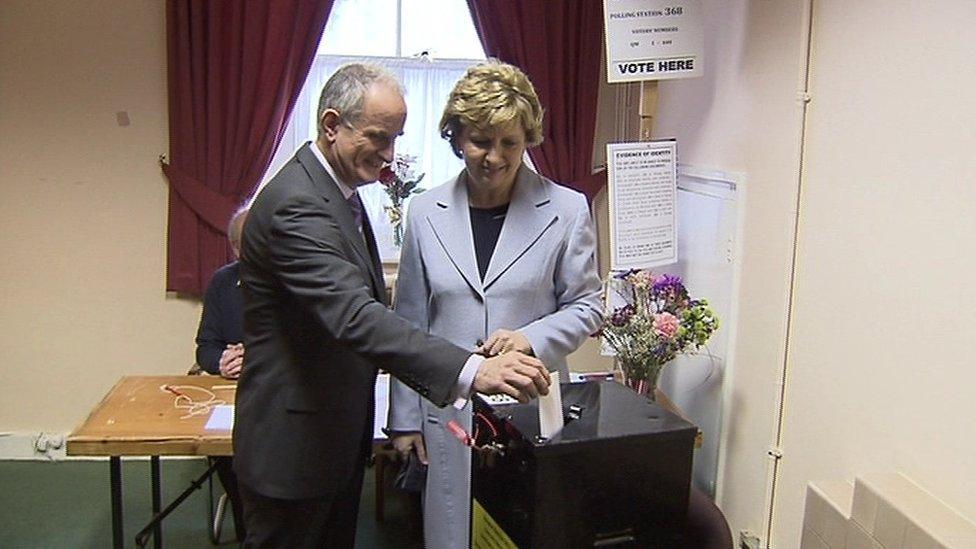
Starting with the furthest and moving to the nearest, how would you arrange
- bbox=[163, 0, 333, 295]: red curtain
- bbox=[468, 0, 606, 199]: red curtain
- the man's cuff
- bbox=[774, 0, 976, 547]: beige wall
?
bbox=[468, 0, 606, 199]: red curtain < bbox=[163, 0, 333, 295]: red curtain < bbox=[774, 0, 976, 547]: beige wall < the man's cuff

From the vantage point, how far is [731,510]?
8.47 feet

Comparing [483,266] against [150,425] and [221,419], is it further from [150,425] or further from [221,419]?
[150,425]

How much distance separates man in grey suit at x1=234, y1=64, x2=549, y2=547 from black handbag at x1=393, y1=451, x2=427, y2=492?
0.19m

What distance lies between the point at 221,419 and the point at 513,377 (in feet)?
3.89

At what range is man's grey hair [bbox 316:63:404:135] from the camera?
1.57 m

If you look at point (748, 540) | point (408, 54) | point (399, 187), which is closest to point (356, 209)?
point (748, 540)

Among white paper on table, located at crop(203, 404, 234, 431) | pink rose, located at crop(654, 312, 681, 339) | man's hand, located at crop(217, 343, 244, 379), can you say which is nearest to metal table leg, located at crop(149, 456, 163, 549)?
man's hand, located at crop(217, 343, 244, 379)

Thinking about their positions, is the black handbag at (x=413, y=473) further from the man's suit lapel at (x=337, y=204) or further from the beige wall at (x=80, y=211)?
the beige wall at (x=80, y=211)

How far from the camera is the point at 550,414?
4.13 ft

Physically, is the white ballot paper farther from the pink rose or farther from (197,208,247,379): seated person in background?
(197,208,247,379): seated person in background

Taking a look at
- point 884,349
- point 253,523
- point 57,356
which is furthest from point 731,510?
point 57,356

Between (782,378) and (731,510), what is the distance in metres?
0.57

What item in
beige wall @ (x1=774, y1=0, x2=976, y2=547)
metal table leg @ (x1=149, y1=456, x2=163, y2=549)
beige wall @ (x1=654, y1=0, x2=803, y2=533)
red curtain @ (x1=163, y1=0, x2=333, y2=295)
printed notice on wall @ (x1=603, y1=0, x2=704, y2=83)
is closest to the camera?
beige wall @ (x1=774, y1=0, x2=976, y2=547)

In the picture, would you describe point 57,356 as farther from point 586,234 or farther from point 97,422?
point 586,234
